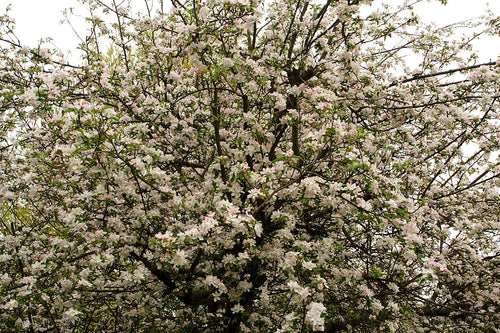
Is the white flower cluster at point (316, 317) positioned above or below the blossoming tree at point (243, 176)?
below

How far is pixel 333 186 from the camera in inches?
160

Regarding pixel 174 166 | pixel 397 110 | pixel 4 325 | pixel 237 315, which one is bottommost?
pixel 4 325

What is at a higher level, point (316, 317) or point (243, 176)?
point (243, 176)

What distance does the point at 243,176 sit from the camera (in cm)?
435

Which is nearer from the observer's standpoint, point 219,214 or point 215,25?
point 219,214

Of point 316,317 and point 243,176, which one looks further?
point 243,176

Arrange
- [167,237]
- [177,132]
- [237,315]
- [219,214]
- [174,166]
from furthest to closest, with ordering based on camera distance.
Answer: [174,166] → [177,132] → [237,315] → [219,214] → [167,237]

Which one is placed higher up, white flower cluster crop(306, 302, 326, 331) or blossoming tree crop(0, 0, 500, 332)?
blossoming tree crop(0, 0, 500, 332)

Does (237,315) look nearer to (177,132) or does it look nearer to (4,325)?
(177,132)

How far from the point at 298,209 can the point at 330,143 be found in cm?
115

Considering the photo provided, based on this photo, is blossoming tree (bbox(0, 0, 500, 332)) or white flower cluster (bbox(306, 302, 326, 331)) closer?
white flower cluster (bbox(306, 302, 326, 331))

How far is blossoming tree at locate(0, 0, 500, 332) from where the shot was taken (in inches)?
166

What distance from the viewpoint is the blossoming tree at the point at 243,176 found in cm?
422

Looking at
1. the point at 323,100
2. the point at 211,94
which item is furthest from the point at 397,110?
the point at 211,94
